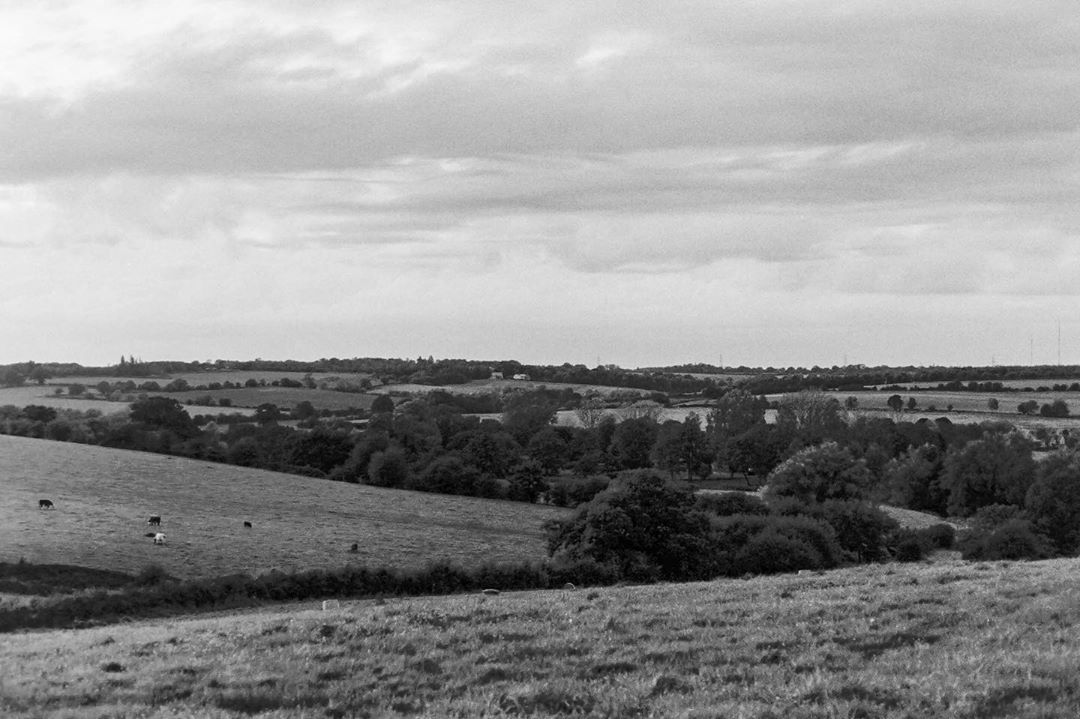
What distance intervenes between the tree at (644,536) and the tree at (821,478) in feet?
108

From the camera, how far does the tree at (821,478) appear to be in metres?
87.8

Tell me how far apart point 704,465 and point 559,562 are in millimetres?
82716

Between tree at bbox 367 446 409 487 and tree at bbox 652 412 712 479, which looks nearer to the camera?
tree at bbox 367 446 409 487

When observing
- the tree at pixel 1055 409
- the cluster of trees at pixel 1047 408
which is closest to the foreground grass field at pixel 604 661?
the tree at pixel 1055 409

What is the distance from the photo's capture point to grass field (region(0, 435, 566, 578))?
56812mm

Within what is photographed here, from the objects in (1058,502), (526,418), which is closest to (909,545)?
(1058,502)

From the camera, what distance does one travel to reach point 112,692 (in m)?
14.0

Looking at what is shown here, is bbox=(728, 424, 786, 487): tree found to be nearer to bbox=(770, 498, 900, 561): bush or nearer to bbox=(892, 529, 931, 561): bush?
bbox=(892, 529, 931, 561): bush

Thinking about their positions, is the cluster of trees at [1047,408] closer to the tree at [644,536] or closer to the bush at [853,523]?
the bush at [853,523]

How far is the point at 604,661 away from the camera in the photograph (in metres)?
14.6

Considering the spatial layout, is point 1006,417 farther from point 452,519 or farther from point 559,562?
point 559,562

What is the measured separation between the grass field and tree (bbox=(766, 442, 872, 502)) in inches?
761

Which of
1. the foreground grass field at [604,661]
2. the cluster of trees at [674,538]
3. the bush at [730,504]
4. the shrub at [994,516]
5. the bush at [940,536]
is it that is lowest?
the bush at [940,536]

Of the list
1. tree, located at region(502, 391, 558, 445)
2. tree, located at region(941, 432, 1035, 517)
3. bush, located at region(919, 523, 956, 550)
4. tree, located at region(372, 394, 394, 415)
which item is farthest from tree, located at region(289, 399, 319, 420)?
bush, located at region(919, 523, 956, 550)
